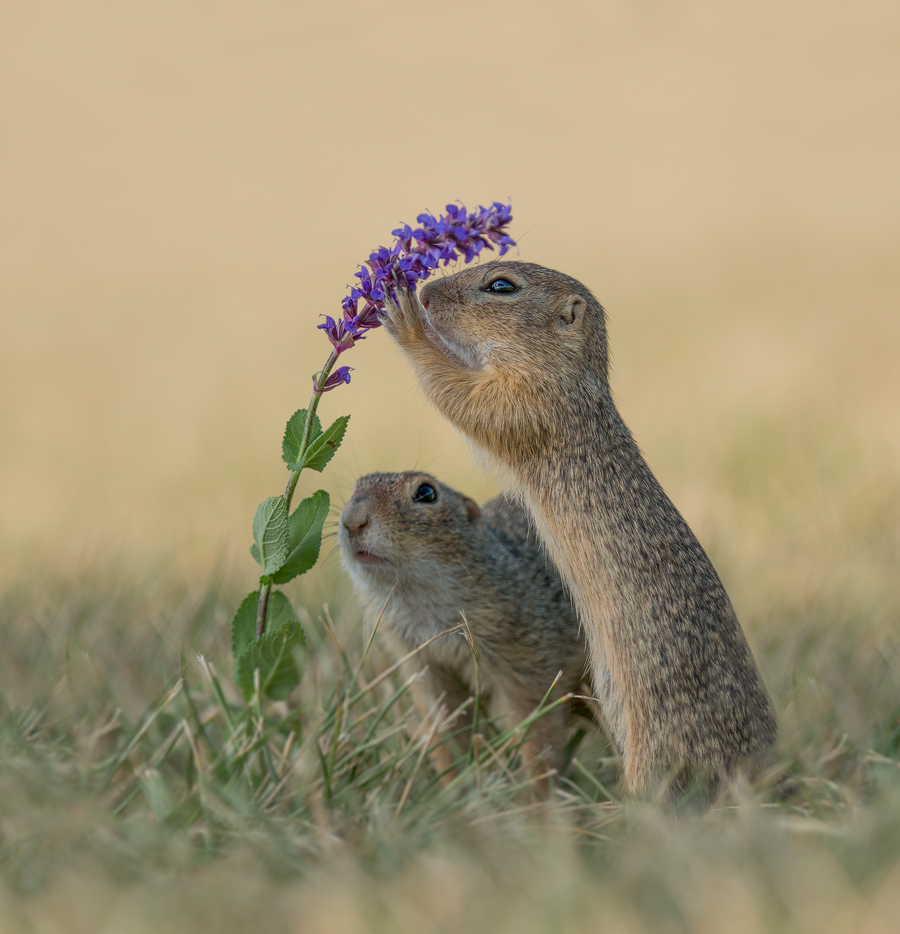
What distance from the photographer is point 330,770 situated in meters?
3.35

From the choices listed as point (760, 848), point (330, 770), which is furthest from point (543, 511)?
point (760, 848)

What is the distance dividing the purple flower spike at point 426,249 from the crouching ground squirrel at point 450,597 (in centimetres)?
97

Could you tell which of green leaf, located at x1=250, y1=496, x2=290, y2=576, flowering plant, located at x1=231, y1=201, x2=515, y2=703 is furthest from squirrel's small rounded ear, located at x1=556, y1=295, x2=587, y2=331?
green leaf, located at x1=250, y1=496, x2=290, y2=576

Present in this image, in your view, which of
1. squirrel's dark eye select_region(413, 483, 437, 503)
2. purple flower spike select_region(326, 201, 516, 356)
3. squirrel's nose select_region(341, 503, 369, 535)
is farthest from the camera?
squirrel's dark eye select_region(413, 483, 437, 503)

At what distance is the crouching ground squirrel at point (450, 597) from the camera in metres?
4.46

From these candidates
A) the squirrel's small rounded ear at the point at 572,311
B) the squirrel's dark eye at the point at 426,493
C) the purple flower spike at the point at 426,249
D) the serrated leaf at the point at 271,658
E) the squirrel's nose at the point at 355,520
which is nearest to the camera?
the serrated leaf at the point at 271,658

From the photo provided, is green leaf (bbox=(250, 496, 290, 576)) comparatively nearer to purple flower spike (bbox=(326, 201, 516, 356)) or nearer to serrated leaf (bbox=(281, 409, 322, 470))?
serrated leaf (bbox=(281, 409, 322, 470))

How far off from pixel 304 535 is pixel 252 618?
40cm

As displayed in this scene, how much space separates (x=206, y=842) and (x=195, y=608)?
8.23 ft

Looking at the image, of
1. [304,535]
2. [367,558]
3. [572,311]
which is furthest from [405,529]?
[572,311]

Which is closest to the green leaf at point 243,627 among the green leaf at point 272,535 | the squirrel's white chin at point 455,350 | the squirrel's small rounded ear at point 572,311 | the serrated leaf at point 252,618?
the serrated leaf at point 252,618

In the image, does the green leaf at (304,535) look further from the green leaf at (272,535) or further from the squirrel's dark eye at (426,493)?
the squirrel's dark eye at (426,493)

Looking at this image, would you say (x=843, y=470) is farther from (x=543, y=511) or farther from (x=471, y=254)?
(x=471, y=254)

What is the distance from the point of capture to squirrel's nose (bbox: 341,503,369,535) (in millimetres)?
4375
